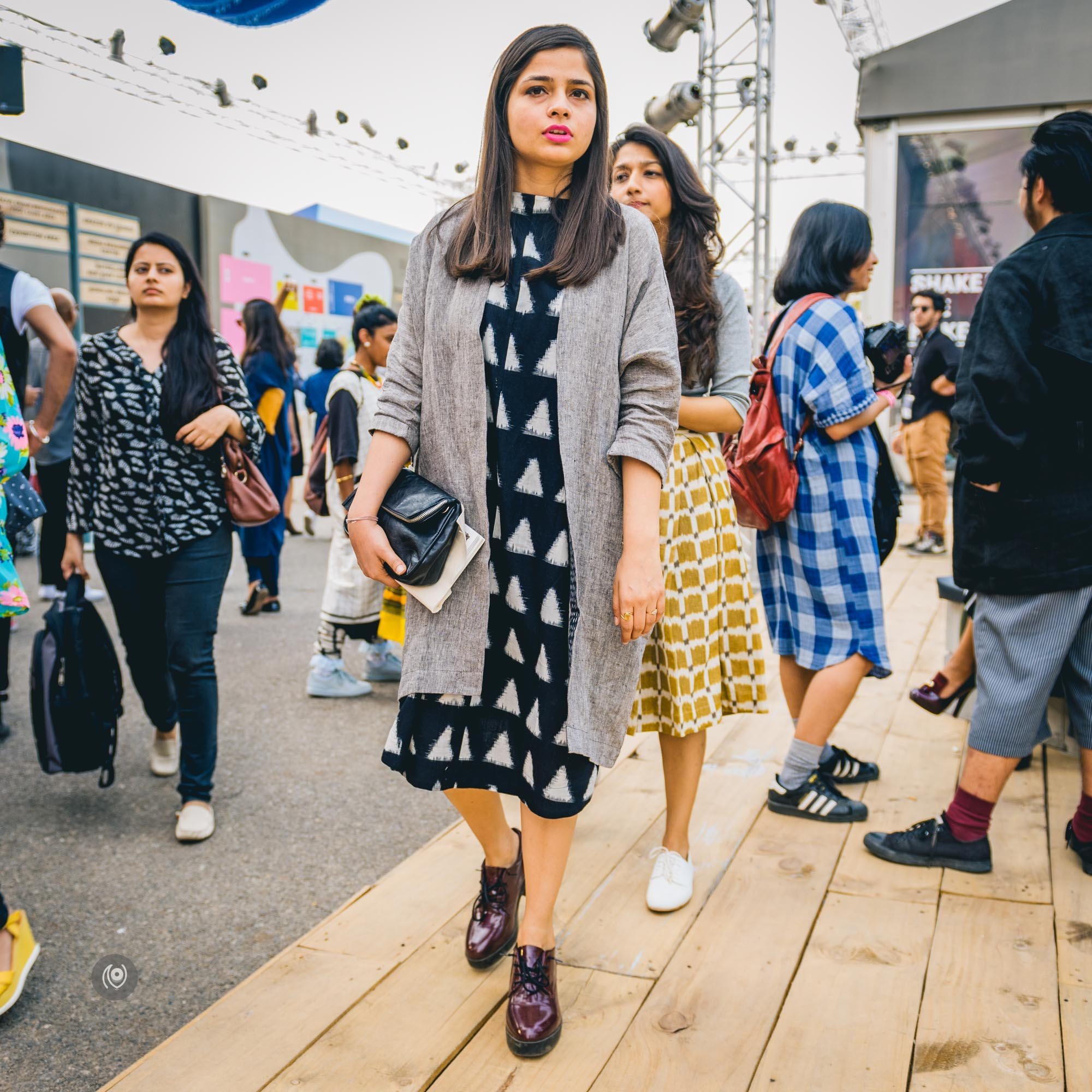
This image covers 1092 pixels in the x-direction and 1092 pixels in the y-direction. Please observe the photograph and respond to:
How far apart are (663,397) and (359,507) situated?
1.96 ft

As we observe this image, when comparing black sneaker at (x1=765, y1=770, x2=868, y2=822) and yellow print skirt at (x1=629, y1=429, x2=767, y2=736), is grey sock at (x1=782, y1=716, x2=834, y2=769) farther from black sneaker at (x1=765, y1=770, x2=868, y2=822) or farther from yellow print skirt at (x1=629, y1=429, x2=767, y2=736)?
yellow print skirt at (x1=629, y1=429, x2=767, y2=736)

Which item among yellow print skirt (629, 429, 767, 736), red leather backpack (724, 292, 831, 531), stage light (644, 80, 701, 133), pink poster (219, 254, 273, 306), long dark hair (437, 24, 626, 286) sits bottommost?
yellow print skirt (629, 429, 767, 736)

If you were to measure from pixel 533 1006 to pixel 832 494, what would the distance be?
5.34ft

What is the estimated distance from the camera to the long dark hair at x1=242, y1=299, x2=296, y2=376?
19.9ft

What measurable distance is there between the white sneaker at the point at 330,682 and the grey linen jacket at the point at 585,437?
2796 mm

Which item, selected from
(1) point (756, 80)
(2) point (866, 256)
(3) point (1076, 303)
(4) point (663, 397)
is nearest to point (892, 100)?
(1) point (756, 80)

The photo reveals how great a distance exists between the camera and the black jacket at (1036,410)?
2322 millimetres

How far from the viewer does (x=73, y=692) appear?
304 cm

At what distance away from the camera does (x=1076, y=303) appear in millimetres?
2301

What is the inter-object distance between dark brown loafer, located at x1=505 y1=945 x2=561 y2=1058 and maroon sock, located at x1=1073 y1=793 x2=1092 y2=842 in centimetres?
153

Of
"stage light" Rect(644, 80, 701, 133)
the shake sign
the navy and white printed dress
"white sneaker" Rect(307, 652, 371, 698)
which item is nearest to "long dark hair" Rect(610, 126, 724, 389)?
the navy and white printed dress

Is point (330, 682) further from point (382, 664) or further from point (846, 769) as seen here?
point (846, 769)

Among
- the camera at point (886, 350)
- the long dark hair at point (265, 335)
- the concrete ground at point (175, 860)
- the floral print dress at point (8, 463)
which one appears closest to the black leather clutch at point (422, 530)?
the floral print dress at point (8, 463)

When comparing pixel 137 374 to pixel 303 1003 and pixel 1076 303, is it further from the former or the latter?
pixel 1076 303
